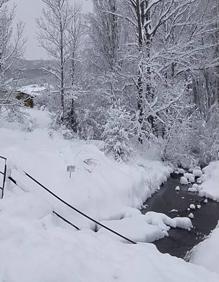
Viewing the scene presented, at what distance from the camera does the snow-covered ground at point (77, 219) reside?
21.8 feet

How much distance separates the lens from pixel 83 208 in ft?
42.9

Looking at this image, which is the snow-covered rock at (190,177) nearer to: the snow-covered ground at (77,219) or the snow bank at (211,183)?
the snow bank at (211,183)

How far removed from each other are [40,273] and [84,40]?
75.5ft

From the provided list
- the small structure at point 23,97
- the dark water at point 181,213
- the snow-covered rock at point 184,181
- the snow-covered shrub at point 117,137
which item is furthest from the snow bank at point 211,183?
the small structure at point 23,97

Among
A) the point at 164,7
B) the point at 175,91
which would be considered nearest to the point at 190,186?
the point at 175,91

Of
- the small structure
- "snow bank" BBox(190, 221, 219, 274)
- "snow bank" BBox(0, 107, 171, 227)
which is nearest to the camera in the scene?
"snow bank" BBox(190, 221, 219, 274)

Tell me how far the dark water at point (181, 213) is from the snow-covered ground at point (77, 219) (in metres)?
0.38

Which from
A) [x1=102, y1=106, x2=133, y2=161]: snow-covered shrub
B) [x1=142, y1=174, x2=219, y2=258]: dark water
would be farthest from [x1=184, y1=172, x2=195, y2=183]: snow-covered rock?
[x1=102, y1=106, x2=133, y2=161]: snow-covered shrub

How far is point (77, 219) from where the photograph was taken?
474 inches

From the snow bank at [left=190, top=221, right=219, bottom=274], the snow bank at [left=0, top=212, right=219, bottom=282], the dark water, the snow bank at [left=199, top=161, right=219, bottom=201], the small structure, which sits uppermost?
the small structure

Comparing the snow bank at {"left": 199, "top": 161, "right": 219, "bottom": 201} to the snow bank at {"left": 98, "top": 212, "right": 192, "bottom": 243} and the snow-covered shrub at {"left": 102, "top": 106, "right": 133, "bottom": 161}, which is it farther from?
the snow bank at {"left": 98, "top": 212, "right": 192, "bottom": 243}

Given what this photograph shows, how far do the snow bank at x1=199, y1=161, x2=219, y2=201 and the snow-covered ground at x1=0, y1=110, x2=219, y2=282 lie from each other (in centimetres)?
196

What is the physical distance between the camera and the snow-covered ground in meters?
6.65

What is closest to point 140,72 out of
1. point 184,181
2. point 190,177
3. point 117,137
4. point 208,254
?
point 117,137
